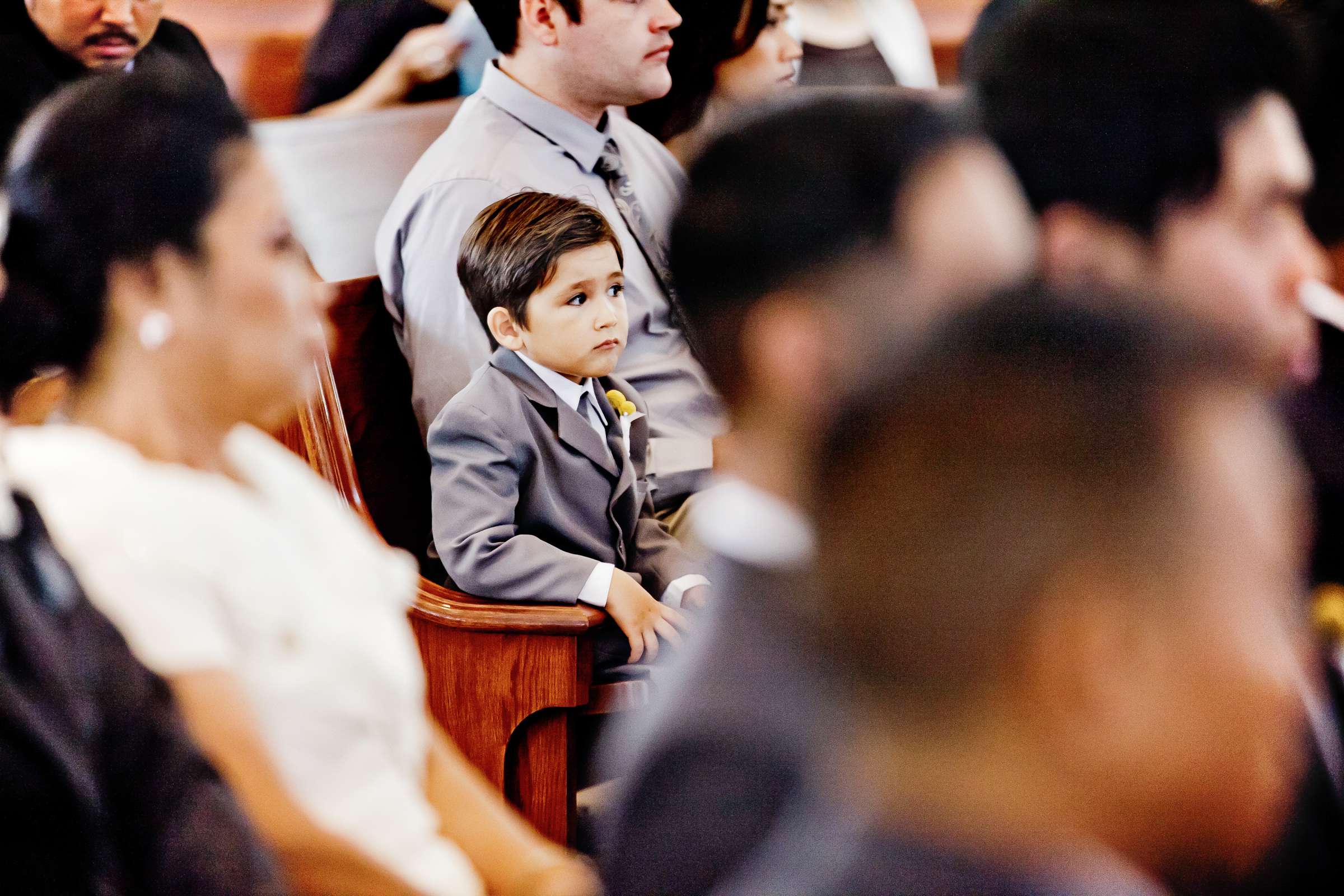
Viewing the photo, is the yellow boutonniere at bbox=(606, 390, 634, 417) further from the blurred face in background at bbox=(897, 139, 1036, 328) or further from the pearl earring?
the pearl earring

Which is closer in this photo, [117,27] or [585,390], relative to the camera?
[117,27]

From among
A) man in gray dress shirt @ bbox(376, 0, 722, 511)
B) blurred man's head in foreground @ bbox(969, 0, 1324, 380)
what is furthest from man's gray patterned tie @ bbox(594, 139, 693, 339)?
blurred man's head in foreground @ bbox(969, 0, 1324, 380)

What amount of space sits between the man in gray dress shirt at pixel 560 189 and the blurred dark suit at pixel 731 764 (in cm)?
55

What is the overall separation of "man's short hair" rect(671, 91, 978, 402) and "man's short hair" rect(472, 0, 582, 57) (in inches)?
17.9

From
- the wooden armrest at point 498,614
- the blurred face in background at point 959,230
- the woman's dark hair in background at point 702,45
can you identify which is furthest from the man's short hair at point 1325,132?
the wooden armrest at point 498,614

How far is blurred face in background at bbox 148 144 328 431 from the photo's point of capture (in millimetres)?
780

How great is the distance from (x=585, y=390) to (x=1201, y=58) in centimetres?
61

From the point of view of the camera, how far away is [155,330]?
771 mm

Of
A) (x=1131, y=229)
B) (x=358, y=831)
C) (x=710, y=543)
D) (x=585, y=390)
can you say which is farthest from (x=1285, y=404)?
(x=358, y=831)

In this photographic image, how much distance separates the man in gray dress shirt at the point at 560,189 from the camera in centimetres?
129

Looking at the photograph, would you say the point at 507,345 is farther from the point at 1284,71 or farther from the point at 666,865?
the point at 1284,71

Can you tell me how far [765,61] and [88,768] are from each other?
3.55 feet

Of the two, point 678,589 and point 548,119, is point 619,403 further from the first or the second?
point 548,119

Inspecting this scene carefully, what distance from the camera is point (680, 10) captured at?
1.51 metres
